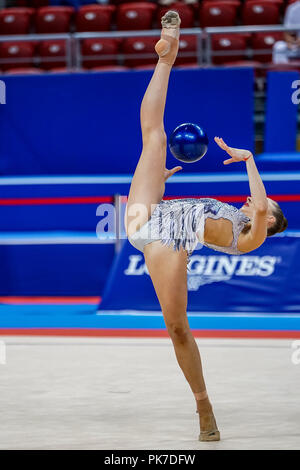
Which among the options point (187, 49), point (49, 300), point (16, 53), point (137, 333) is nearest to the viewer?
point (137, 333)

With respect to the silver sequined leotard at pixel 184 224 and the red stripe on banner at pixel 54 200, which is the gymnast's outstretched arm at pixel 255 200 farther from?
the red stripe on banner at pixel 54 200

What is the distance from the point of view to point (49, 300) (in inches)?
309

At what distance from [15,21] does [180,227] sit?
806cm

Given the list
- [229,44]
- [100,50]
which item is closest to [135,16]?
[100,50]

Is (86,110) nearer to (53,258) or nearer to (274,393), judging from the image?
(53,258)

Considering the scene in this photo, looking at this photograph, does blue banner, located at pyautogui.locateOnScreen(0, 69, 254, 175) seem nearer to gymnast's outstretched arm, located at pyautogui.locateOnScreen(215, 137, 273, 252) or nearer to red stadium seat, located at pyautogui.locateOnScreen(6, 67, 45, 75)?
red stadium seat, located at pyautogui.locateOnScreen(6, 67, 45, 75)

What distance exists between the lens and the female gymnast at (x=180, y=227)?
3.64m

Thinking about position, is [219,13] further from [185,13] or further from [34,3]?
[34,3]

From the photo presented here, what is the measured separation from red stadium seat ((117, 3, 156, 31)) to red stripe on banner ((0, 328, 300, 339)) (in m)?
5.45

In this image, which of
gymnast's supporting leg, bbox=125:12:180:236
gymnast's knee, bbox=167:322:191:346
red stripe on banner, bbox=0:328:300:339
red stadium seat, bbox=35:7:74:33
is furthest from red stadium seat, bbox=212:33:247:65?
gymnast's knee, bbox=167:322:191:346

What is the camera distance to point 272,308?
6.89 meters

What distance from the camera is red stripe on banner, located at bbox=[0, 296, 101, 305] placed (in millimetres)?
7664

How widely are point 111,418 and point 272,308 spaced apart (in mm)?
3061

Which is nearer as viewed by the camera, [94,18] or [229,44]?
[229,44]
